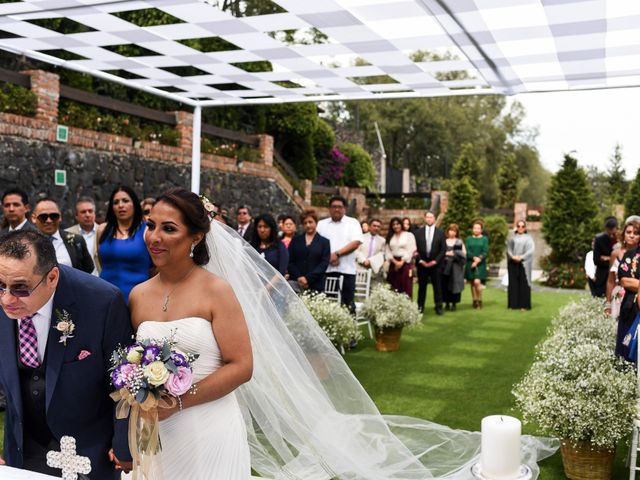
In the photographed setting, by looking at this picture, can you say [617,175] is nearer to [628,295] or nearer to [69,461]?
[628,295]

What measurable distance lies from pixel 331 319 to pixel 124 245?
8.83 ft

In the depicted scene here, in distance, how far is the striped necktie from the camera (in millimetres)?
2432

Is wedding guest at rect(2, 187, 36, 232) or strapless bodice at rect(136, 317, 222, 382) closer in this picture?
strapless bodice at rect(136, 317, 222, 382)

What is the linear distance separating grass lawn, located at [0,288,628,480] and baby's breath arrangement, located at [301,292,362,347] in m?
0.51

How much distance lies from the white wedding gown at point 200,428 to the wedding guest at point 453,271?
438 inches

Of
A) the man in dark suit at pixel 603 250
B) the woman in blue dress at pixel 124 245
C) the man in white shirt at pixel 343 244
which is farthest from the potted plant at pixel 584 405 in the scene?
the man in dark suit at pixel 603 250

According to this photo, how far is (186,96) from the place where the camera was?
28.8 feet

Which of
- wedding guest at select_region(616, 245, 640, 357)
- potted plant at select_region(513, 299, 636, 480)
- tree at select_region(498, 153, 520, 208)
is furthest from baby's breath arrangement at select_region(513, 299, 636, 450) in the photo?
tree at select_region(498, 153, 520, 208)

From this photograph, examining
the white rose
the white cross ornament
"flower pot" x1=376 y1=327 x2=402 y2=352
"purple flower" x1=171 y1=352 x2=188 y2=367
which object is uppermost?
"purple flower" x1=171 y1=352 x2=188 y2=367

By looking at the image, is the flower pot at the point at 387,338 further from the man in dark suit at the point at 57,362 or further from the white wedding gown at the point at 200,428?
the man in dark suit at the point at 57,362

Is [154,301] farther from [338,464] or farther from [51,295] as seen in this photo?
[338,464]

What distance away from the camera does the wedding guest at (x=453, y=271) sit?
536 inches

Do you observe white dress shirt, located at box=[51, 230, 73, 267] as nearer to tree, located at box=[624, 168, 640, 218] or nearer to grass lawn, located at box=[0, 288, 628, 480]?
grass lawn, located at box=[0, 288, 628, 480]

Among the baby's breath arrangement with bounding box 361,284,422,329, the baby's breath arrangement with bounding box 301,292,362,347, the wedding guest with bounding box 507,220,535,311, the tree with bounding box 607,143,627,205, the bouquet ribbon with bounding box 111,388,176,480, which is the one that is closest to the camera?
the bouquet ribbon with bounding box 111,388,176,480
